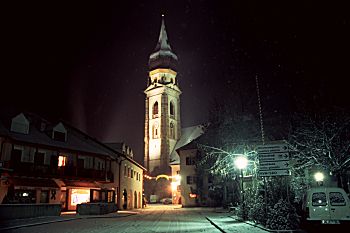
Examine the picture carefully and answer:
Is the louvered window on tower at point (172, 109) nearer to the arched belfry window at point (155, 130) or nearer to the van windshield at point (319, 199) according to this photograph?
the arched belfry window at point (155, 130)

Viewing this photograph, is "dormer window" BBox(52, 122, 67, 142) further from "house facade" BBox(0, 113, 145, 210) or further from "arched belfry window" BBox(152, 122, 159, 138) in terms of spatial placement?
"arched belfry window" BBox(152, 122, 159, 138)

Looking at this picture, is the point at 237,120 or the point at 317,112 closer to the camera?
the point at 317,112

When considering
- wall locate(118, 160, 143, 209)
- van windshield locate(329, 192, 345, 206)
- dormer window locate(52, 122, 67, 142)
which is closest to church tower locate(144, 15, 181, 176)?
wall locate(118, 160, 143, 209)

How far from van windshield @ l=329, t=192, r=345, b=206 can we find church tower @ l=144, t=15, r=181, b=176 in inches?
2581

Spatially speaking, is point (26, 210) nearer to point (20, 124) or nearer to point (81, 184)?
point (20, 124)

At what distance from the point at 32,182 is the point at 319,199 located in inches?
946

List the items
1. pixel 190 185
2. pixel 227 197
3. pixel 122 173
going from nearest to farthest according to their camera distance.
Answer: pixel 122 173, pixel 227 197, pixel 190 185

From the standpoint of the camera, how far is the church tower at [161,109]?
8100 centimetres

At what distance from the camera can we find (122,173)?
40.6 m

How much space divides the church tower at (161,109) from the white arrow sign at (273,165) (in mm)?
64212

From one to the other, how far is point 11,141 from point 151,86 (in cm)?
6320

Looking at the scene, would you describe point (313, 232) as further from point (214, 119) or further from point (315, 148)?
point (214, 119)

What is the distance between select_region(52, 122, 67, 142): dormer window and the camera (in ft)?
108

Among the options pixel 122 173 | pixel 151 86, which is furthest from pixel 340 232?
pixel 151 86
